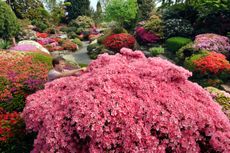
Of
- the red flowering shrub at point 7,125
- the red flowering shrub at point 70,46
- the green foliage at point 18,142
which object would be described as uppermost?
the red flowering shrub at point 7,125

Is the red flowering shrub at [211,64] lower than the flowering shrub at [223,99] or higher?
lower

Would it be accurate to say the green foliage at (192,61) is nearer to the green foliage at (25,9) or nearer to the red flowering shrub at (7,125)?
the red flowering shrub at (7,125)

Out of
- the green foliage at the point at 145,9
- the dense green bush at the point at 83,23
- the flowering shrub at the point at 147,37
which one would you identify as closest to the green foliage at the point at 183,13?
the flowering shrub at the point at 147,37

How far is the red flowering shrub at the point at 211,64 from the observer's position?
39.5 feet

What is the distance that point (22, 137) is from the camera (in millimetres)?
5320

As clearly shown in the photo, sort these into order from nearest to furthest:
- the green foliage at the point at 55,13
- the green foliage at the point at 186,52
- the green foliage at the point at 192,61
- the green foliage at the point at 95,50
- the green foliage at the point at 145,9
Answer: the green foliage at the point at 192,61
the green foliage at the point at 186,52
the green foliage at the point at 95,50
the green foliage at the point at 145,9
the green foliage at the point at 55,13

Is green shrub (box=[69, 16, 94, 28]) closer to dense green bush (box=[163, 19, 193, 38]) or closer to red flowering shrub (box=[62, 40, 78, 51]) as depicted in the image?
red flowering shrub (box=[62, 40, 78, 51])

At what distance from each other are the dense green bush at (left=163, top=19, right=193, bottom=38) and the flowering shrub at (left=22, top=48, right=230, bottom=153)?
50.9 feet

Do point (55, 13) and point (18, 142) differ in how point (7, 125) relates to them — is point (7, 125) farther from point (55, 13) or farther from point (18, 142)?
point (55, 13)

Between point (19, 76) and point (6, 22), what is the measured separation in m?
13.4

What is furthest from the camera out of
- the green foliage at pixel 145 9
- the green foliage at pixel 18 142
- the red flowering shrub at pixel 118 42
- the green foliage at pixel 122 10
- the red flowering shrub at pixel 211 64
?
the green foliage at pixel 145 9

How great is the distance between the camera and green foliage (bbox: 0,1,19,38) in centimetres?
1958

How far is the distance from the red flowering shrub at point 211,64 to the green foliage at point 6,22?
14948 mm

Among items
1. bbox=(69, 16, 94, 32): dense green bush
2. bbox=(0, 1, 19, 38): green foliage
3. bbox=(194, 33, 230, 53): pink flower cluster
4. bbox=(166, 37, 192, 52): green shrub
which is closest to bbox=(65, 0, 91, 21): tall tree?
bbox=(69, 16, 94, 32): dense green bush
